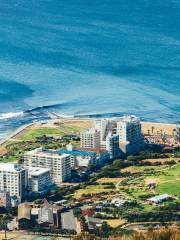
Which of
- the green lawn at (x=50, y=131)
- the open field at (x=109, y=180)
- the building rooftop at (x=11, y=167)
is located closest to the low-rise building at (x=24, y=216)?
the building rooftop at (x=11, y=167)

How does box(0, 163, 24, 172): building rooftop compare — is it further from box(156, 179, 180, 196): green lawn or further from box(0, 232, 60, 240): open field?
box(156, 179, 180, 196): green lawn

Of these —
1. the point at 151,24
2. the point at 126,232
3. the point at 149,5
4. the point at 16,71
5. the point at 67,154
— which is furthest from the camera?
the point at 149,5

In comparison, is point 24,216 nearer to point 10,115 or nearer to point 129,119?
point 129,119

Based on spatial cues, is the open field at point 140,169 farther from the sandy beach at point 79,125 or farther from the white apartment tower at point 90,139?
the sandy beach at point 79,125

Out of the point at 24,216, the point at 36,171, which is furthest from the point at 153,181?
the point at 24,216

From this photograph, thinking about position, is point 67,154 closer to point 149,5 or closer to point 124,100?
point 124,100

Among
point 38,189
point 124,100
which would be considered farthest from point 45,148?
point 124,100

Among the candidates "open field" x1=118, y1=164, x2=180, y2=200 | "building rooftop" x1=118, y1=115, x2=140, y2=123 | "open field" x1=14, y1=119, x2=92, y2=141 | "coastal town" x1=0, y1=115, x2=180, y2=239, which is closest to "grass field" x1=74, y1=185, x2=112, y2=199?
"coastal town" x1=0, y1=115, x2=180, y2=239
